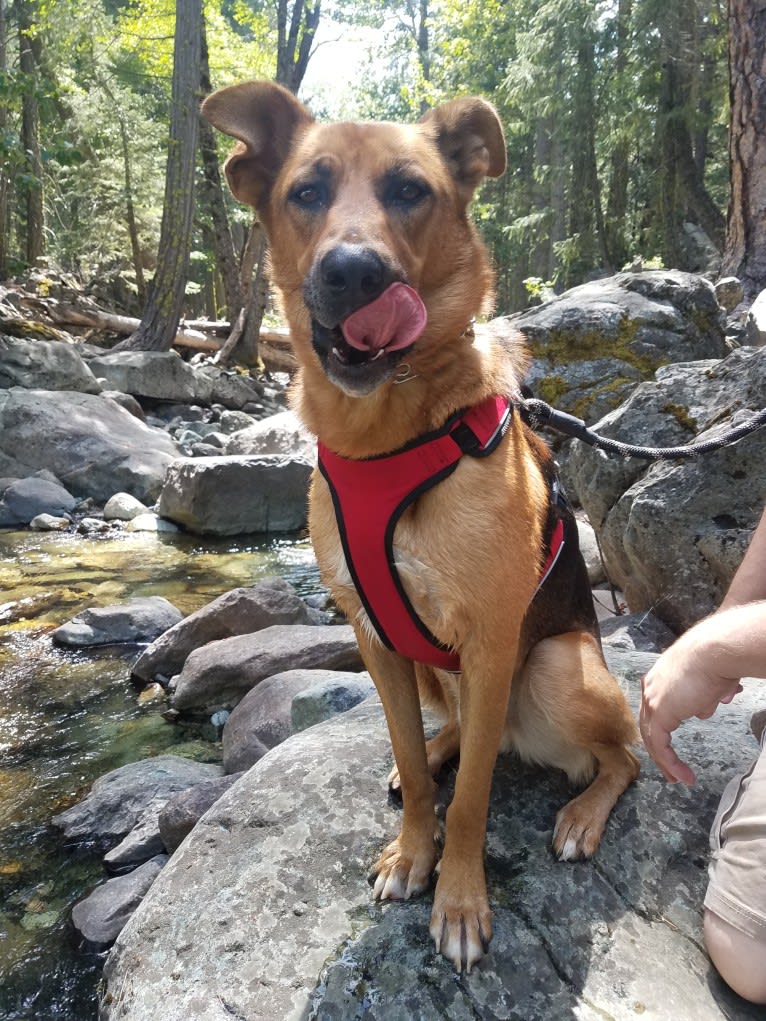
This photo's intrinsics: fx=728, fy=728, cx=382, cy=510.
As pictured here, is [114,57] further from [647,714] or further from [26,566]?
[647,714]

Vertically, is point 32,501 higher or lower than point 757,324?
lower

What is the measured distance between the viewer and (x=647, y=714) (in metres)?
1.88

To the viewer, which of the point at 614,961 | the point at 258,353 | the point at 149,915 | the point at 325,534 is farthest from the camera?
the point at 258,353

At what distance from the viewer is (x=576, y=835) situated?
2184 millimetres

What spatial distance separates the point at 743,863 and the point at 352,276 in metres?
1.83

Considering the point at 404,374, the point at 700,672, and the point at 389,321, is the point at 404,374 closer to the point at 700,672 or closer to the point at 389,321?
the point at 389,321

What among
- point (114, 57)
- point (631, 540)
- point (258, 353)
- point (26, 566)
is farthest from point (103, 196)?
point (631, 540)

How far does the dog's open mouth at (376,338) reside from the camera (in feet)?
6.93

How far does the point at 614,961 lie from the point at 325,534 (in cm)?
142

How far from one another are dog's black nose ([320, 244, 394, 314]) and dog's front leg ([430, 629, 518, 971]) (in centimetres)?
104

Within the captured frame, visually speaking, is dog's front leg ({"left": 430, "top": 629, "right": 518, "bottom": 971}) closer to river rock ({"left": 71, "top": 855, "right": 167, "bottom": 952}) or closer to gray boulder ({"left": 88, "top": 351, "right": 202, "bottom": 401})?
river rock ({"left": 71, "top": 855, "right": 167, "bottom": 952})

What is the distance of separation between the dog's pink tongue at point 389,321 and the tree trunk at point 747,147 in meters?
7.28

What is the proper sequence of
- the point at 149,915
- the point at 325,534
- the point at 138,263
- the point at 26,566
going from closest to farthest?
the point at 149,915 < the point at 325,534 < the point at 26,566 < the point at 138,263

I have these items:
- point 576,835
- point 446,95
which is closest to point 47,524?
point 576,835
